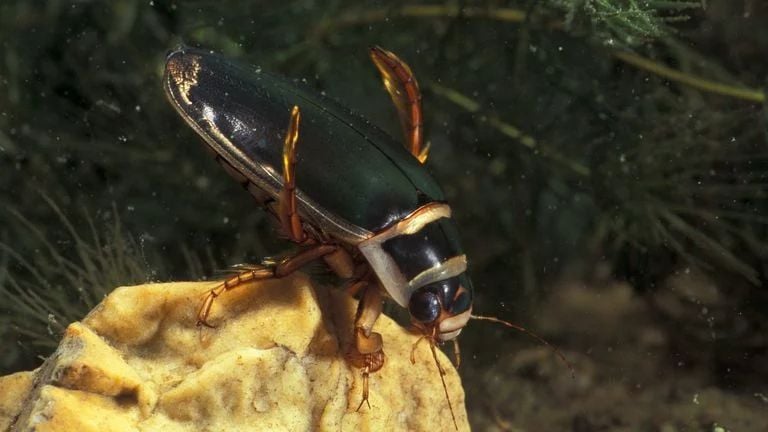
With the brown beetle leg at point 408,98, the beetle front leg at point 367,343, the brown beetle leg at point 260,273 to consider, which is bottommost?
the beetle front leg at point 367,343

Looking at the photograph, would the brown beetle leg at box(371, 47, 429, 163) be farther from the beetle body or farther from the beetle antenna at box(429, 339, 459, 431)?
the beetle antenna at box(429, 339, 459, 431)

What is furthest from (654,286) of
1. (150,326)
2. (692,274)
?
(150,326)

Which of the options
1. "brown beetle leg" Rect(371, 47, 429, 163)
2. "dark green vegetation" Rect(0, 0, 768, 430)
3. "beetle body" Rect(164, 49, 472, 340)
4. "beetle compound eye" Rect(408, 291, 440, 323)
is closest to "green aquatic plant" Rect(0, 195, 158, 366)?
"dark green vegetation" Rect(0, 0, 768, 430)

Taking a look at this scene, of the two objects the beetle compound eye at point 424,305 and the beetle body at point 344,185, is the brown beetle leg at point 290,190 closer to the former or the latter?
the beetle body at point 344,185

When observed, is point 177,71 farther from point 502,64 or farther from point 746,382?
point 746,382

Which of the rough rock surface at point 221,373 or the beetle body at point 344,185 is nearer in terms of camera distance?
the rough rock surface at point 221,373

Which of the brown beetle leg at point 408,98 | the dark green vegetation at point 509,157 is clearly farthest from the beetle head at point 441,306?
the dark green vegetation at point 509,157
